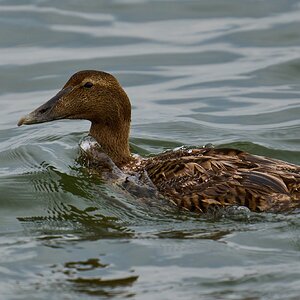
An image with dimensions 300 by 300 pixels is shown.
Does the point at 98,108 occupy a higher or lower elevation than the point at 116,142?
higher

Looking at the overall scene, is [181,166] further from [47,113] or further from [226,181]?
[47,113]

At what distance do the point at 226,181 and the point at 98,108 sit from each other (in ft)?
7.12

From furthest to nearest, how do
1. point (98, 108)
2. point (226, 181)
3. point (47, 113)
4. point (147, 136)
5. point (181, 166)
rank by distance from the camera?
point (147, 136)
point (98, 108)
point (47, 113)
point (181, 166)
point (226, 181)

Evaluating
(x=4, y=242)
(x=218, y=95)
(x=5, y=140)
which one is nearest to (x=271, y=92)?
(x=218, y=95)

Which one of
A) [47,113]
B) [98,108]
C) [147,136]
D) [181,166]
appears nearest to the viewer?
[181,166]

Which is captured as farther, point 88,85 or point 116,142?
Result: point 116,142

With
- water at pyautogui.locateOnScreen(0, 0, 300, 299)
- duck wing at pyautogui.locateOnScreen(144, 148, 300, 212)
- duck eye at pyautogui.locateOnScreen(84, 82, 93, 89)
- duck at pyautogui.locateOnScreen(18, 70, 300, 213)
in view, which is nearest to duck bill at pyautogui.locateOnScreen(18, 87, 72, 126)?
duck at pyautogui.locateOnScreen(18, 70, 300, 213)

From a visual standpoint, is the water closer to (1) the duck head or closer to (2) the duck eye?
(1) the duck head

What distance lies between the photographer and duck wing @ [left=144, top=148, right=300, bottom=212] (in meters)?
10.8

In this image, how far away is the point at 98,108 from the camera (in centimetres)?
1244

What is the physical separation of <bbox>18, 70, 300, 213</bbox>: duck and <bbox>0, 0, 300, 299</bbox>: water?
0.20 metres

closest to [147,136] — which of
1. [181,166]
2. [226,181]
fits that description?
[181,166]

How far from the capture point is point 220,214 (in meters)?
10.9

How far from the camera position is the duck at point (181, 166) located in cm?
1082
